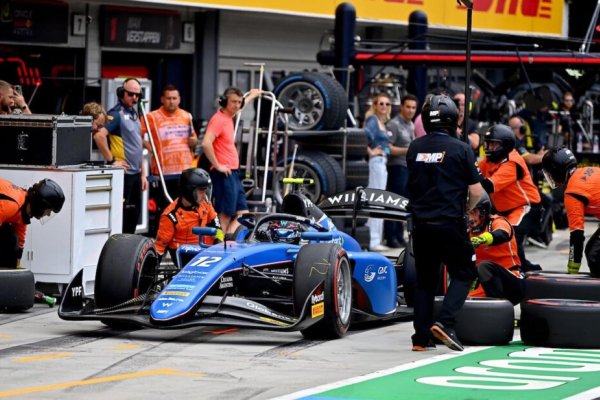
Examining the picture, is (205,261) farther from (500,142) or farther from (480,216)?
(500,142)

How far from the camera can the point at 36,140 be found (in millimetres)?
14016

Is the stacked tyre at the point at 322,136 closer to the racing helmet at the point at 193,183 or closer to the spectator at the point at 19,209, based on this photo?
the racing helmet at the point at 193,183

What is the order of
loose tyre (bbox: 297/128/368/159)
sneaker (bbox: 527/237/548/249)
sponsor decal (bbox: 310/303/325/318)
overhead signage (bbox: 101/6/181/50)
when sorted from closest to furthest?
sponsor decal (bbox: 310/303/325/318) → loose tyre (bbox: 297/128/368/159) → sneaker (bbox: 527/237/548/249) → overhead signage (bbox: 101/6/181/50)

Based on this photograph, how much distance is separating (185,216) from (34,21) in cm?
770

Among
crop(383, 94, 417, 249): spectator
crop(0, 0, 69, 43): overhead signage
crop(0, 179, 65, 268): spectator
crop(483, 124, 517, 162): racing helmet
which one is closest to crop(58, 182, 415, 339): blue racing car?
crop(0, 179, 65, 268): spectator

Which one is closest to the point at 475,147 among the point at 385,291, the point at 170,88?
the point at 170,88

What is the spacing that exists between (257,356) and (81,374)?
4.84 ft

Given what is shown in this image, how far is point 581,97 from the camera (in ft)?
100

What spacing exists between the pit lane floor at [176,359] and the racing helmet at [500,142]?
2.14 meters

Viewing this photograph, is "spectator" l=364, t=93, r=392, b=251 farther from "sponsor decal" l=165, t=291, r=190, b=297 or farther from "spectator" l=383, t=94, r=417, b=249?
"sponsor decal" l=165, t=291, r=190, b=297

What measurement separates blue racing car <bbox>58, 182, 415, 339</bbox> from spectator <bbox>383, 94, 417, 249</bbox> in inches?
264

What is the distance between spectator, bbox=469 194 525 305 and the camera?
12.6 meters

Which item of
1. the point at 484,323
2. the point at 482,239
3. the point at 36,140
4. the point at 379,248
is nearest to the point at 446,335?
the point at 484,323

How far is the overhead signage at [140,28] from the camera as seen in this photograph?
21.7 meters
